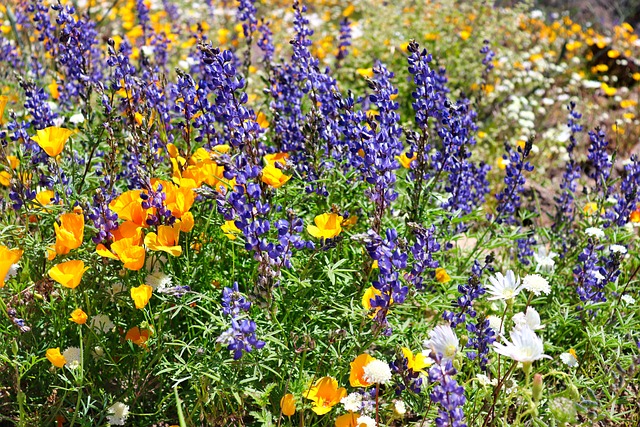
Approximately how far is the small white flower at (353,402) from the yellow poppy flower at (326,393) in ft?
0.09

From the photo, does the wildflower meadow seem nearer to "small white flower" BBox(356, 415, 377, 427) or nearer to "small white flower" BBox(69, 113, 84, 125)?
"small white flower" BBox(356, 415, 377, 427)

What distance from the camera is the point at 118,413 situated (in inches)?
102

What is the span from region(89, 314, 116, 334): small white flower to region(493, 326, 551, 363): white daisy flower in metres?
1.53

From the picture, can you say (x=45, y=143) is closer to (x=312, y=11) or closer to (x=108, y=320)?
(x=108, y=320)

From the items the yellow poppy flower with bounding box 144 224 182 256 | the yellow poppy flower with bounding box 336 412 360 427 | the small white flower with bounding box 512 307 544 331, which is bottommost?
the yellow poppy flower with bounding box 336 412 360 427

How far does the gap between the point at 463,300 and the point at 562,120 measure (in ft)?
17.3

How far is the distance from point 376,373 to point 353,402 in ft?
0.86

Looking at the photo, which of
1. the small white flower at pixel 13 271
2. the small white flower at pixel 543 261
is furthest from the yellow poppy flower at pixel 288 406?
the small white flower at pixel 543 261

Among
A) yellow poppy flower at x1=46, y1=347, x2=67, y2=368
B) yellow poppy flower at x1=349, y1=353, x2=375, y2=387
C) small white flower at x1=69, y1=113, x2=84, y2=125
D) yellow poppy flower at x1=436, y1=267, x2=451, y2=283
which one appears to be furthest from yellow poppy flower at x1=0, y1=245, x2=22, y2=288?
small white flower at x1=69, y1=113, x2=84, y2=125

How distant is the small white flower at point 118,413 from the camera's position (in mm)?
2584

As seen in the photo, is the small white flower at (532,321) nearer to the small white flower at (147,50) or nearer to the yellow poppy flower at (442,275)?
the yellow poppy flower at (442,275)

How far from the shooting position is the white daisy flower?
6.61 feet

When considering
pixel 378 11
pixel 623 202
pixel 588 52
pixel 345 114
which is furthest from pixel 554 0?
pixel 345 114

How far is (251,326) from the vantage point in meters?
2.25
